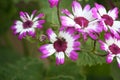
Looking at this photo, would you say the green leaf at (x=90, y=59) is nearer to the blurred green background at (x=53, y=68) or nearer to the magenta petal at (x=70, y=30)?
the blurred green background at (x=53, y=68)

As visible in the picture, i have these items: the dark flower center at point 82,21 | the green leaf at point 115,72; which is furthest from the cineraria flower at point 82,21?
the green leaf at point 115,72

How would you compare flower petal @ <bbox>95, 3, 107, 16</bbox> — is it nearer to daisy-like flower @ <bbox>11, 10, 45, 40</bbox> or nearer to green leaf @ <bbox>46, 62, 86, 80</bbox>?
daisy-like flower @ <bbox>11, 10, 45, 40</bbox>

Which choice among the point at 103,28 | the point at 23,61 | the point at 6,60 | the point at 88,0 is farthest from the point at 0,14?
the point at 103,28

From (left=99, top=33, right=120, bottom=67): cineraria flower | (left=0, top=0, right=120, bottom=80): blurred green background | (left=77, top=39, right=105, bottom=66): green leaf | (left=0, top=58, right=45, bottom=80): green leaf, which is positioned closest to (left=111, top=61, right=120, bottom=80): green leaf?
(left=0, top=0, right=120, bottom=80): blurred green background

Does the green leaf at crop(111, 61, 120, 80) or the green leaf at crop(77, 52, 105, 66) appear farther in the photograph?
the green leaf at crop(111, 61, 120, 80)

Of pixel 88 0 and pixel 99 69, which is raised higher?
pixel 88 0

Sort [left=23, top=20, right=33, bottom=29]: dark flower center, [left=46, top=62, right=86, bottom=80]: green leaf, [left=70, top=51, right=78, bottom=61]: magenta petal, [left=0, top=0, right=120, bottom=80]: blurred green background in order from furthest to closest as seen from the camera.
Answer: [left=46, top=62, right=86, bottom=80]: green leaf, [left=0, top=0, right=120, bottom=80]: blurred green background, [left=23, top=20, right=33, bottom=29]: dark flower center, [left=70, top=51, right=78, bottom=61]: magenta petal

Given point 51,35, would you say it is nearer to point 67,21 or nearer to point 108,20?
A: point 67,21

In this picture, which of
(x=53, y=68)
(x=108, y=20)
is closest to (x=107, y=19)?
(x=108, y=20)

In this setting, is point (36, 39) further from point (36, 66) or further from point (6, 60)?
point (6, 60)
